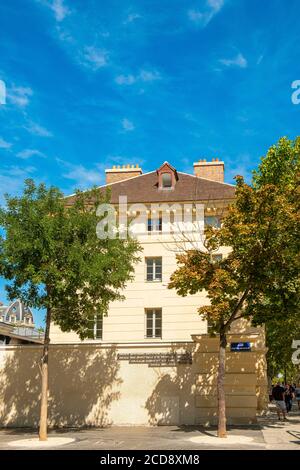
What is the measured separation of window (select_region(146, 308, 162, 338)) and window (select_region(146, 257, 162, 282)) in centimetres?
179

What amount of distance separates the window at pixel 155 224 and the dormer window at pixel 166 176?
2.65 metres

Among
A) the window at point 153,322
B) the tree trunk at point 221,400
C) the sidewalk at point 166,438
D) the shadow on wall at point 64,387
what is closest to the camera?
the sidewalk at point 166,438

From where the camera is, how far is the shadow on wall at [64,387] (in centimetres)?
2462

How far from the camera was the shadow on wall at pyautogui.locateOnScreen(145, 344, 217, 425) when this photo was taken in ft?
78.5

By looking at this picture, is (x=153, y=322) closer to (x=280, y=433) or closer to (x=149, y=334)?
(x=149, y=334)

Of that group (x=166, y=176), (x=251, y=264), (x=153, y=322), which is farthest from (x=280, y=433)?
(x=166, y=176)

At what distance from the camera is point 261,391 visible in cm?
2900

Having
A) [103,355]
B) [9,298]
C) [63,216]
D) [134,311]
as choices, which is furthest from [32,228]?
[134,311]

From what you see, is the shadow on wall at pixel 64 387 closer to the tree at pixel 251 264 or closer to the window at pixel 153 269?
the tree at pixel 251 264

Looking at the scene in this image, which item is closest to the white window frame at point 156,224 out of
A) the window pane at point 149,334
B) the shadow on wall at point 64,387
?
the window pane at point 149,334

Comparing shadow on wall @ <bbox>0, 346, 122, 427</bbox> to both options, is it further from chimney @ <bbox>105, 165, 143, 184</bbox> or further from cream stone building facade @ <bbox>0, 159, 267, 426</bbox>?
chimney @ <bbox>105, 165, 143, 184</bbox>

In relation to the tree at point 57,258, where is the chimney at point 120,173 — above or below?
above

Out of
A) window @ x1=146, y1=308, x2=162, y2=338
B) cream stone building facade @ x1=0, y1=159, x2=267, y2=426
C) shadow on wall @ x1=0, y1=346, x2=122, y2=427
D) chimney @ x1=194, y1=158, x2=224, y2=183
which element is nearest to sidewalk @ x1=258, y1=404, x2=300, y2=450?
cream stone building facade @ x1=0, y1=159, x2=267, y2=426

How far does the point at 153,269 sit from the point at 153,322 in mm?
2974
